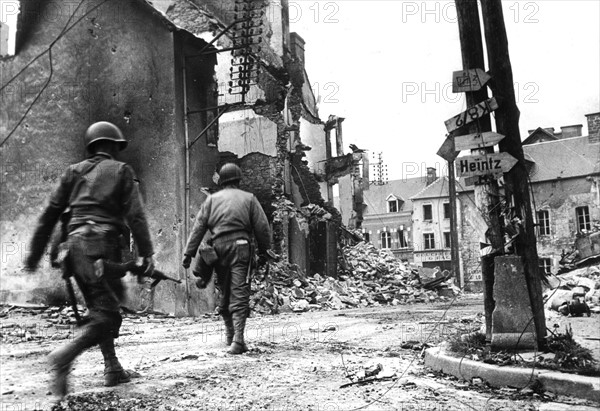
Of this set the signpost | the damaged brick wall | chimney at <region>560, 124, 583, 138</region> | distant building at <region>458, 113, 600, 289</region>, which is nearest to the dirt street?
the signpost

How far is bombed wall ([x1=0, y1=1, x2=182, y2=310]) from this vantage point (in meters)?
13.4

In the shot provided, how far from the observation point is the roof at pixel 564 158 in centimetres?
4003

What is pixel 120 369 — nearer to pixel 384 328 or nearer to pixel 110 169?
pixel 110 169

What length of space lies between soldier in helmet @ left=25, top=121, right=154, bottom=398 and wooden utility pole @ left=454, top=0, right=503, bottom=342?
321 cm

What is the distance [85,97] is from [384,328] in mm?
8959

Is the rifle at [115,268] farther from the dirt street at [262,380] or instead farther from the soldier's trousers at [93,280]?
the dirt street at [262,380]

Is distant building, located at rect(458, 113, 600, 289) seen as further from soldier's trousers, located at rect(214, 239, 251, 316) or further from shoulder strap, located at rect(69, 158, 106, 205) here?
shoulder strap, located at rect(69, 158, 106, 205)

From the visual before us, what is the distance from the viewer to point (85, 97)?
13.6 meters

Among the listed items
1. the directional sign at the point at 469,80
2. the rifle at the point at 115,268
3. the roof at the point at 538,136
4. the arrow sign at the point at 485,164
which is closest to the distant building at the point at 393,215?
the roof at the point at 538,136

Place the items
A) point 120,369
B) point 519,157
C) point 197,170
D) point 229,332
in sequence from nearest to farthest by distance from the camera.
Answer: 1. point 120,369
2. point 519,157
3. point 229,332
4. point 197,170

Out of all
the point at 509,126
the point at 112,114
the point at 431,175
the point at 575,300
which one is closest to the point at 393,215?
the point at 431,175

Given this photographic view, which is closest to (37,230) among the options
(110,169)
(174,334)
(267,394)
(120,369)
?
(110,169)

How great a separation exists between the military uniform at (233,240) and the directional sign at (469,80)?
2.62 metres

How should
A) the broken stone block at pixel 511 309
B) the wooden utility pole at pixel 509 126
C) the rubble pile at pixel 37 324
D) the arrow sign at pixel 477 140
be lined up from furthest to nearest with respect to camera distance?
the rubble pile at pixel 37 324, the arrow sign at pixel 477 140, the wooden utility pole at pixel 509 126, the broken stone block at pixel 511 309
